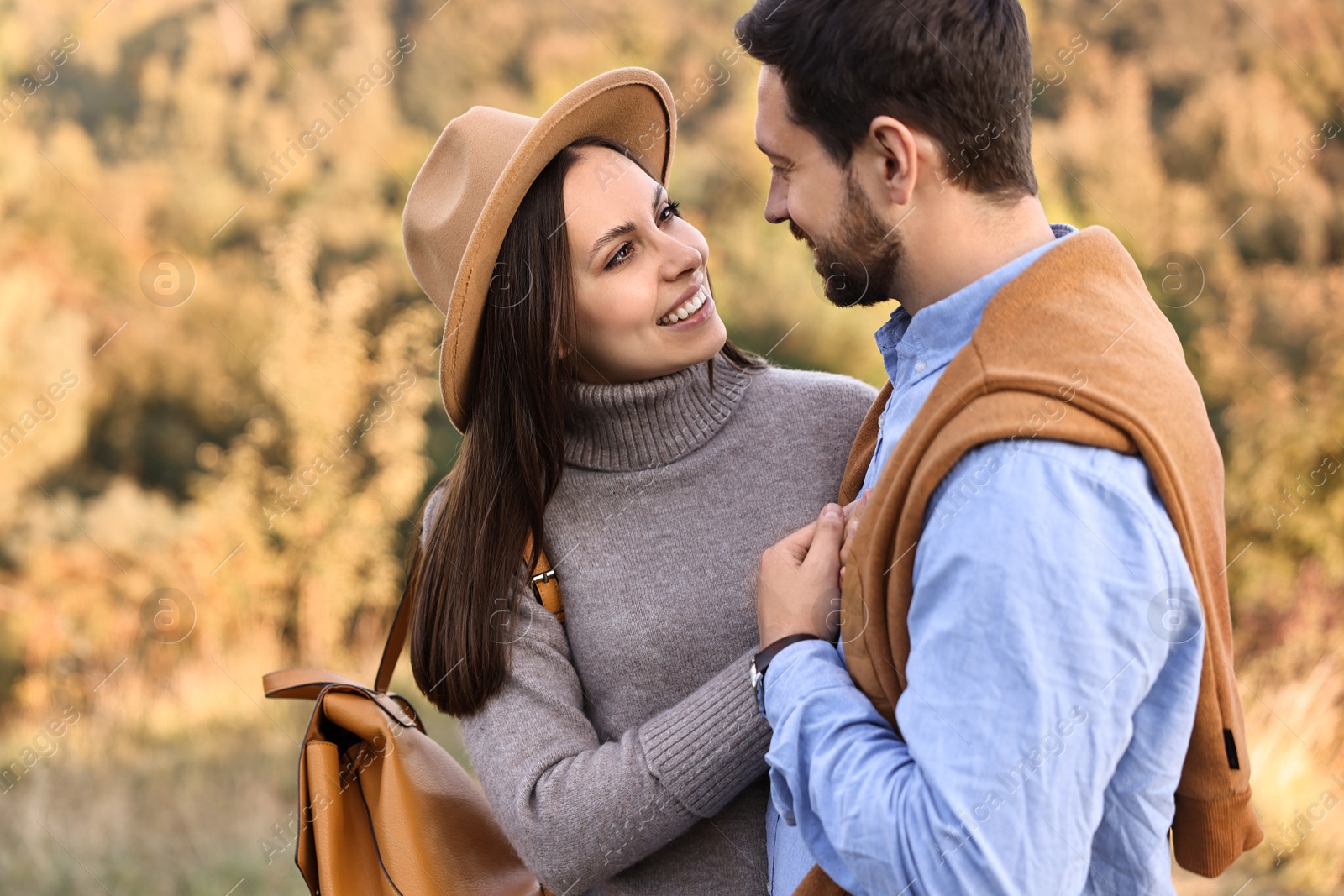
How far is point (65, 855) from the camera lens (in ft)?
14.1

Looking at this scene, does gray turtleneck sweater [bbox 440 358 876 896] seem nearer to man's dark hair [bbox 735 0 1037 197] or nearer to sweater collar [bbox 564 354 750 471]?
sweater collar [bbox 564 354 750 471]

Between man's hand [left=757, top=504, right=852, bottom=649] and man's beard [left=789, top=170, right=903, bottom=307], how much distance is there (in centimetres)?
33

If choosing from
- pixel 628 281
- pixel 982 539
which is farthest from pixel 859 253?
pixel 628 281

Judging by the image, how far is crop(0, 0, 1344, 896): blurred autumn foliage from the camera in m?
4.74

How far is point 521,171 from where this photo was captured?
1.79 m

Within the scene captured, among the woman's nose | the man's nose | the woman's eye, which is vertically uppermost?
the man's nose

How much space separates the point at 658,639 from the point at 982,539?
82 centimetres

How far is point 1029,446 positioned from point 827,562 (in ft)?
1.38

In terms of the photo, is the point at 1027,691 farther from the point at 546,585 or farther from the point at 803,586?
the point at 546,585

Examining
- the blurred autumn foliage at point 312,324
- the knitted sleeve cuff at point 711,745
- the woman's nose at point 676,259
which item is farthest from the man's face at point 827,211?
the blurred autumn foliage at point 312,324

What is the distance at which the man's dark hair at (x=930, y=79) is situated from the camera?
1.32 meters

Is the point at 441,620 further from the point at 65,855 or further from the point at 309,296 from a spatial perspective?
the point at 309,296

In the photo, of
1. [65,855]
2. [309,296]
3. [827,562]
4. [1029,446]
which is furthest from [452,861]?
[309,296]

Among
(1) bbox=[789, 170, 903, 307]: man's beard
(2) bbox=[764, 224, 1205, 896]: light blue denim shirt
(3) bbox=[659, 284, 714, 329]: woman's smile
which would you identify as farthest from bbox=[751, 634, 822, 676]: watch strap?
(3) bbox=[659, 284, 714, 329]: woman's smile
